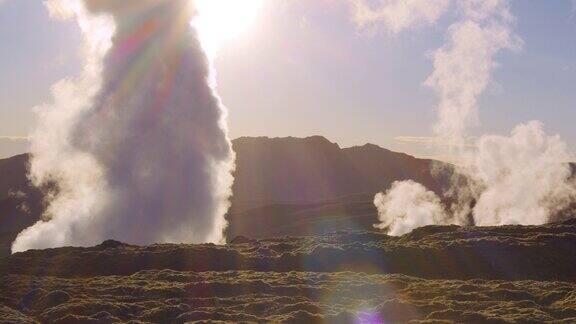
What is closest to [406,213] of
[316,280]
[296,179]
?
[316,280]

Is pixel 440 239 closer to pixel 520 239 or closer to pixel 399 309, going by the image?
pixel 520 239

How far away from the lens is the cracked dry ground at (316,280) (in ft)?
93.4

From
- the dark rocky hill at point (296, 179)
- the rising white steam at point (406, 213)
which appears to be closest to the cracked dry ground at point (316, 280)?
the rising white steam at point (406, 213)

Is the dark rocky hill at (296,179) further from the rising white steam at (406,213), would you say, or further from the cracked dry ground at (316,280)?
the cracked dry ground at (316,280)

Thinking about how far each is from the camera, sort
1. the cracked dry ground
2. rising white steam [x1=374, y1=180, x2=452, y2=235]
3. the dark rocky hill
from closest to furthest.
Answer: the cracked dry ground → rising white steam [x1=374, y1=180, x2=452, y2=235] → the dark rocky hill

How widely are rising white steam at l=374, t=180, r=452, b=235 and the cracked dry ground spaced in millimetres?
22896

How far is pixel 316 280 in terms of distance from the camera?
3703 cm

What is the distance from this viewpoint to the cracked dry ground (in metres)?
28.5

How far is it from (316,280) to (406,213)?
48089 mm

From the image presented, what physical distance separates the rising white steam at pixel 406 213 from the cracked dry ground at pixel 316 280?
22896mm

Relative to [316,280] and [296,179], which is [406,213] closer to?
[316,280]

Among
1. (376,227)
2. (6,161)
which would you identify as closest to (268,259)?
(376,227)

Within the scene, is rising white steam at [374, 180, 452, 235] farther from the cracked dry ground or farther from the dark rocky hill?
the cracked dry ground

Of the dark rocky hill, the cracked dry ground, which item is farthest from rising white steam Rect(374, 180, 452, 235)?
the cracked dry ground
